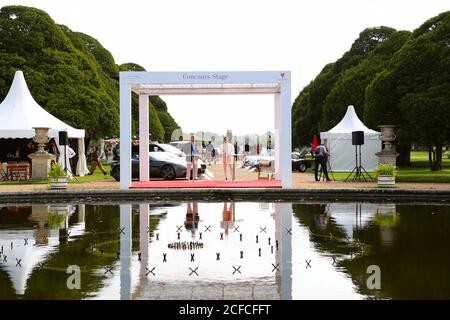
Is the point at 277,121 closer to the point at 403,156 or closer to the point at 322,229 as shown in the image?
the point at 322,229

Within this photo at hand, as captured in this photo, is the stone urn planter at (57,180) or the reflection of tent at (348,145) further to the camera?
the reflection of tent at (348,145)

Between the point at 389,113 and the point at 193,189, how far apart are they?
18.3 metres

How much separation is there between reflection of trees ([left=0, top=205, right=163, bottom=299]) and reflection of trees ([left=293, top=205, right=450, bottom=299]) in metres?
3.25

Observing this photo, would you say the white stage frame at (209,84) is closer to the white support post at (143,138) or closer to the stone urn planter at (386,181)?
the white support post at (143,138)

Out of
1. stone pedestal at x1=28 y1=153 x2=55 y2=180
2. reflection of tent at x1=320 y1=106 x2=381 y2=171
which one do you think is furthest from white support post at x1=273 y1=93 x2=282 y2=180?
reflection of tent at x1=320 y1=106 x2=381 y2=171

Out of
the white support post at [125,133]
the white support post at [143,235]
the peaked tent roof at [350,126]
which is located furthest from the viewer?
the peaked tent roof at [350,126]

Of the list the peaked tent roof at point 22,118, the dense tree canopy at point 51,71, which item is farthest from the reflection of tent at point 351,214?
the dense tree canopy at point 51,71

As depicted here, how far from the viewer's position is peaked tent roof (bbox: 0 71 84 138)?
90.1 feet

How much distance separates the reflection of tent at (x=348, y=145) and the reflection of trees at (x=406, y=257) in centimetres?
2077

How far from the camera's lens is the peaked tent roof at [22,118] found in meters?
27.5

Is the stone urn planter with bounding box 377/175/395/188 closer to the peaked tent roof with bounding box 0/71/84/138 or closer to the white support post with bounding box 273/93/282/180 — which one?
the white support post with bounding box 273/93/282/180

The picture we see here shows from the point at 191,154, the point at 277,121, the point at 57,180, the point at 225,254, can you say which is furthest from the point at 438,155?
the point at 225,254

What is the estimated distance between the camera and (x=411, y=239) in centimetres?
1120

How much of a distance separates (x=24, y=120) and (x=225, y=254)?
2082 centimetres
